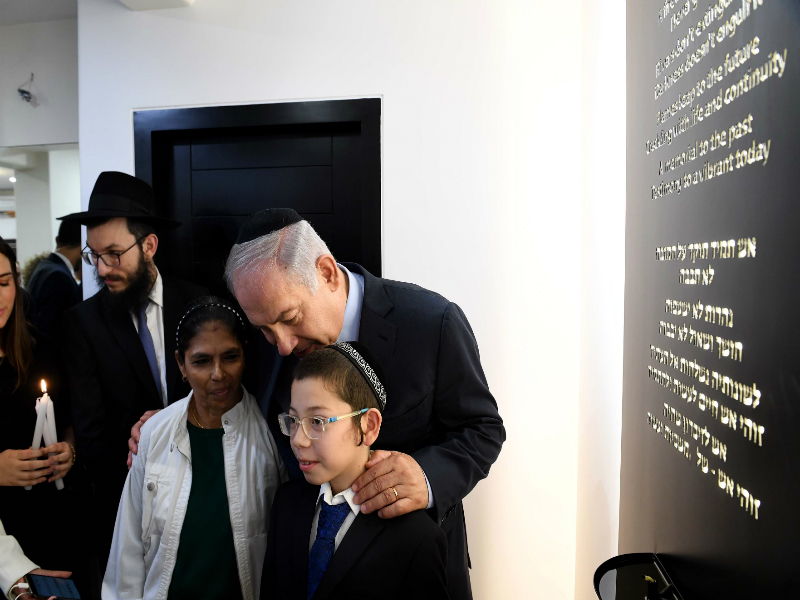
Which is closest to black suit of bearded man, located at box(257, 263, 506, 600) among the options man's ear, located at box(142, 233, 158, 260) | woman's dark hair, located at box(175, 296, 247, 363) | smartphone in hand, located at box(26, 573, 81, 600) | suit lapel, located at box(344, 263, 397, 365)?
suit lapel, located at box(344, 263, 397, 365)

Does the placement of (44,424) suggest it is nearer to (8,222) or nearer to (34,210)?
(34,210)

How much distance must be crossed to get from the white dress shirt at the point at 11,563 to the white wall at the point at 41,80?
9.95ft

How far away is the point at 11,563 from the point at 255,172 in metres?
2.06

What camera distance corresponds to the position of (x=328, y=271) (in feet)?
5.14

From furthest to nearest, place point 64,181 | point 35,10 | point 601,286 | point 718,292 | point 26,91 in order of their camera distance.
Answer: point 64,181 < point 26,91 < point 35,10 < point 601,286 < point 718,292

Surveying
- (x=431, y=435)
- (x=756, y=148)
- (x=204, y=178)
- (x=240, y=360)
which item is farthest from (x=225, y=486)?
(x=204, y=178)

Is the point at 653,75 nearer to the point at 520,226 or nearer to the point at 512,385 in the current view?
the point at 520,226

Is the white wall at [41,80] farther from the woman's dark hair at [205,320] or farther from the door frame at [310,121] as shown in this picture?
the woman's dark hair at [205,320]

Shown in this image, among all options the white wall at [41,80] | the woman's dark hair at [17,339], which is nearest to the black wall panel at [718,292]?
the woman's dark hair at [17,339]

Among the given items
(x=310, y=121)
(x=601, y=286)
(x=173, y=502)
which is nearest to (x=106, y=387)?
(x=173, y=502)

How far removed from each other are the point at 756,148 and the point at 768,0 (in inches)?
6.6

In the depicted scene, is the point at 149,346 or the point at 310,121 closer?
the point at 149,346

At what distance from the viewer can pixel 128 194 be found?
249cm

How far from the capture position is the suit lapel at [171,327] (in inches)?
89.3
